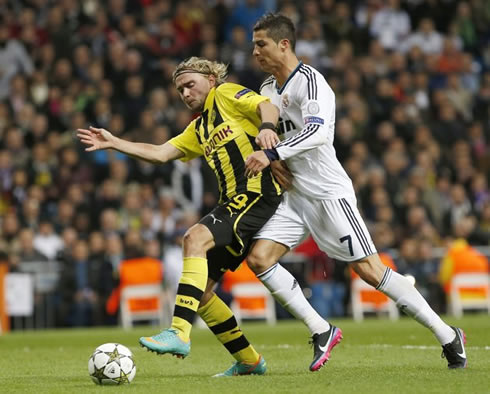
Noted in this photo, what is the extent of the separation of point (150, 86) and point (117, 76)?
639mm

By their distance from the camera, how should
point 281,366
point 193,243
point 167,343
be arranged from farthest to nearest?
point 281,366 < point 193,243 < point 167,343

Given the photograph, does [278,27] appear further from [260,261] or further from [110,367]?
[110,367]

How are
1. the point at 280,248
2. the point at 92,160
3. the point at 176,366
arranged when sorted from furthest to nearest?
the point at 92,160 < the point at 176,366 < the point at 280,248

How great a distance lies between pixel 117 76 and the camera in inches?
768

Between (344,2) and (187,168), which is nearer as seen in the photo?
(187,168)

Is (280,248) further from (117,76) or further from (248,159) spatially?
(117,76)

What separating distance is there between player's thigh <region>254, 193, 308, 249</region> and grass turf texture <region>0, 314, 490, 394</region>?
3.22 ft

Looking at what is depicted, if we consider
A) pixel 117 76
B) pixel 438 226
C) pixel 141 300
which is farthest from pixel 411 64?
pixel 141 300

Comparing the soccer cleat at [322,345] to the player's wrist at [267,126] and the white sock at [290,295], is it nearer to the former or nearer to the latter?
the white sock at [290,295]

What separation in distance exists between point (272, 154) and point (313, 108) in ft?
1.66

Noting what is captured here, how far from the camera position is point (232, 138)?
8031mm

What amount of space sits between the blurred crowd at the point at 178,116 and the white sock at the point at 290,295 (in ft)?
29.0

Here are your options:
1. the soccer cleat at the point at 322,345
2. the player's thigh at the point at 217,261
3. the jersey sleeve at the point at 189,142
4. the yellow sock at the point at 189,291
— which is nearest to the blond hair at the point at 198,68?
the jersey sleeve at the point at 189,142

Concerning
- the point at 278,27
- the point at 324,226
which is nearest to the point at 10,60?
the point at 278,27
